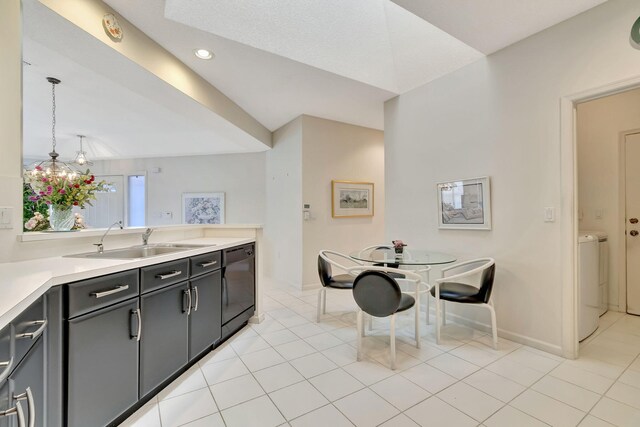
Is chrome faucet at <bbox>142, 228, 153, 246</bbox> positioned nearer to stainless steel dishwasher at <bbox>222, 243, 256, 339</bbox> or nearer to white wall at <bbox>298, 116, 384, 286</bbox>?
stainless steel dishwasher at <bbox>222, 243, 256, 339</bbox>

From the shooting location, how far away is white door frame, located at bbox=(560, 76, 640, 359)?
2.21 metres

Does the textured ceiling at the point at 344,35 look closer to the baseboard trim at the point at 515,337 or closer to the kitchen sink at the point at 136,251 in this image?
the kitchen sink at the point at 136,251

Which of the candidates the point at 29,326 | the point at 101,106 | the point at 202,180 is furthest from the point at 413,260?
the point at 202,180

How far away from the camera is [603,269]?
3.11 metres

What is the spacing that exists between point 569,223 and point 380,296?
1571 millimetres

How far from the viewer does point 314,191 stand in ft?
14.7

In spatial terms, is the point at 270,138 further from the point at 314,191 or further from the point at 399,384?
the point at 399,384

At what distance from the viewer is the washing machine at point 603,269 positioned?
3.04 m

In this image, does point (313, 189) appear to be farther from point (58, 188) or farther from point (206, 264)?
point (58, 188)

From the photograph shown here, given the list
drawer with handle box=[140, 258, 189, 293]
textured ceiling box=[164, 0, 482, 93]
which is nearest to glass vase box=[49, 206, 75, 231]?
drawer with handle box=[140, 258, 189, 293]

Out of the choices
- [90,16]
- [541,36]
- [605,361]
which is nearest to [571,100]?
[541,36]

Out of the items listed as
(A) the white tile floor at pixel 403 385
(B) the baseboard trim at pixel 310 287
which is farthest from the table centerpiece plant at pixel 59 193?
(B) the baseboard trim at pixel 310 287

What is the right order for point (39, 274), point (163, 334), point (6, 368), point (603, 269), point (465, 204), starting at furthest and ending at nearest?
point (603, 269) < point (465, 204) < point (163, 334) < point (39, 274) < point (6, 368)

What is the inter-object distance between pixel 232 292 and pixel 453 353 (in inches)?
76.8
